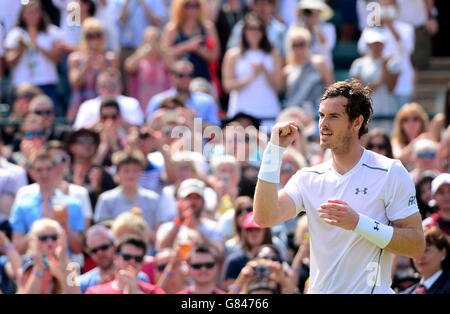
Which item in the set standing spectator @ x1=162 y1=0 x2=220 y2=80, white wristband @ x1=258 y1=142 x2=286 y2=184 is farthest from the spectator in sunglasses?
standing spectator @ x1=162 y1=0 x2=220 y2=80

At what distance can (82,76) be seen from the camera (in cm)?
1220

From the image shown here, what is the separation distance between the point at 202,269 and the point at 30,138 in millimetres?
3655

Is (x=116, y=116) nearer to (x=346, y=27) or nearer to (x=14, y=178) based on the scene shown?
(x=14, y=178)

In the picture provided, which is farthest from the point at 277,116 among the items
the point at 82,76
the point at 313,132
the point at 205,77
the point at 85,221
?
the point at 85,221

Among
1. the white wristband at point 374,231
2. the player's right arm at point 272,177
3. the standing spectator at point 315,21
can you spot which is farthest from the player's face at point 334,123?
the standing spectator at point 315,21

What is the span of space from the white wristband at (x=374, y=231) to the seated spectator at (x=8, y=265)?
379cm

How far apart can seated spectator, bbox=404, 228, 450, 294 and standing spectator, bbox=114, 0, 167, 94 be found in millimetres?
6465

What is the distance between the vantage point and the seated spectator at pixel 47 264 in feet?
26.0

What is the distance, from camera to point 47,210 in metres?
9.23

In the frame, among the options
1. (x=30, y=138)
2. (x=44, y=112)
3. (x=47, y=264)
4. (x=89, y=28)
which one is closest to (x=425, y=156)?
(x=47, y=264)

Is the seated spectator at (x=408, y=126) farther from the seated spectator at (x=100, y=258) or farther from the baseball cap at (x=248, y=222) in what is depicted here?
the seated spectator at (x=100, y=258)

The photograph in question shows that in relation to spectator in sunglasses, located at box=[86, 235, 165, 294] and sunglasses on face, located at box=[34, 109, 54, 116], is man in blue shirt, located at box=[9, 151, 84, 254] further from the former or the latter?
sunglasses on face, located at box=[34, 109, 54, 116]

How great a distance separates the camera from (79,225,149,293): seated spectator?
826 centimetres

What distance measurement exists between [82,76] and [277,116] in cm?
233
